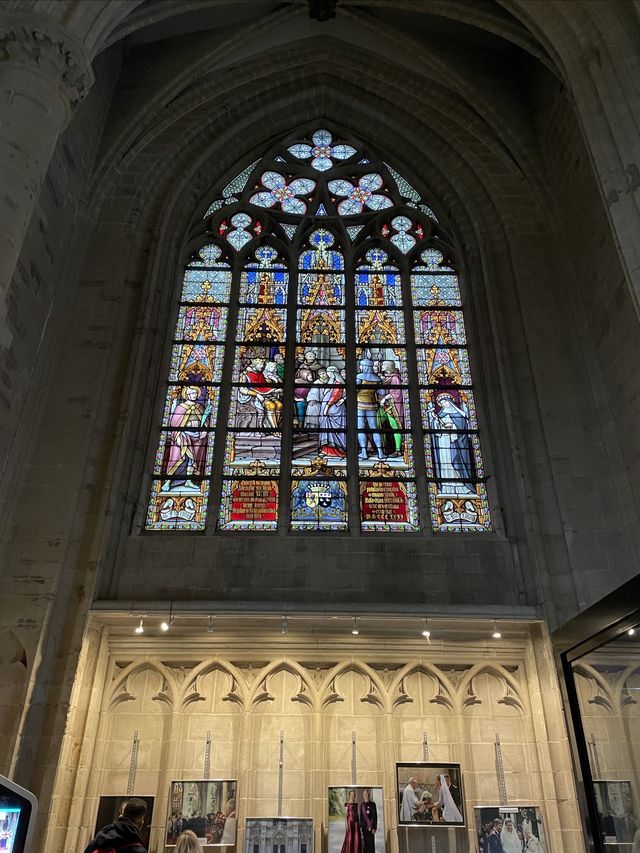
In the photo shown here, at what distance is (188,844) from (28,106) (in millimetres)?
6212

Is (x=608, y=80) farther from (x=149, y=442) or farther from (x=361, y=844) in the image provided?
(x=361, y=844)

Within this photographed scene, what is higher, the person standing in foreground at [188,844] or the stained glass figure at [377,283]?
the stained glass figure at [377,283]

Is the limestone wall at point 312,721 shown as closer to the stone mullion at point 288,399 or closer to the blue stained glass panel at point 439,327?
the stone mullion at point 288,399

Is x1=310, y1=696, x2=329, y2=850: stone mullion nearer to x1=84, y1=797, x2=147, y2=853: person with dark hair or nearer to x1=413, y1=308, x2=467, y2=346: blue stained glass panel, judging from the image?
x1=84, y1=797, x2=147, y2=853: person with dark hair

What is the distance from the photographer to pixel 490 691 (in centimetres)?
669

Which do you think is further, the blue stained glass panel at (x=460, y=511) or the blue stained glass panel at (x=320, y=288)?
the blue stained glass panel at (x=320, y=288)

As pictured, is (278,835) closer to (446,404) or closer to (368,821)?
(368,821)

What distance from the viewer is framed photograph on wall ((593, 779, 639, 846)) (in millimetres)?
4383

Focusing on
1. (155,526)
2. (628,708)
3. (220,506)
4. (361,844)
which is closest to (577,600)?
(628,708)

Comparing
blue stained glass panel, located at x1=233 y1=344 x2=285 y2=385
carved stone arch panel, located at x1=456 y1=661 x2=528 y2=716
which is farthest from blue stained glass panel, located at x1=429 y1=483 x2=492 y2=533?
blue stained glass panel, located at x1=233 y1=344 x2=285 y2=385

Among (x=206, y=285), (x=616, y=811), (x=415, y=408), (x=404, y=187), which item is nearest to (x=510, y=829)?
(x=616, y=811)

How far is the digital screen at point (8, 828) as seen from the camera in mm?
2184

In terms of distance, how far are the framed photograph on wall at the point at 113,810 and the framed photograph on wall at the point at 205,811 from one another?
0.55 feet

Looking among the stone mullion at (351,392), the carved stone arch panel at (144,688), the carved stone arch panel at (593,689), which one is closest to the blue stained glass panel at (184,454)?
the stone mullion at (351,392)
